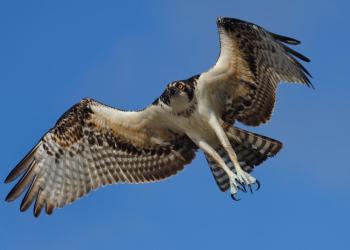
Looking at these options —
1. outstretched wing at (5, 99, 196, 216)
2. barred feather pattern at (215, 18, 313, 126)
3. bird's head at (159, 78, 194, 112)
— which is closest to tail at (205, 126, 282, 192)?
barred feather pattern at (215, 18, 313, 126)

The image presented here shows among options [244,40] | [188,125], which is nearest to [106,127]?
[188,125]

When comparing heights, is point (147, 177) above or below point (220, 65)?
below

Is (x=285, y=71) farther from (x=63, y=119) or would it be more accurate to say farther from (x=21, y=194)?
(x=21, y=194)

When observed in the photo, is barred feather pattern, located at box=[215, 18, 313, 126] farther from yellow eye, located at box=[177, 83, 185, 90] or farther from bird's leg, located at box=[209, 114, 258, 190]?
yellow eye, located at box=[177, 83, 185, 90]

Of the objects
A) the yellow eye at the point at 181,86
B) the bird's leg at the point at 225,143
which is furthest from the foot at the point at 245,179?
the yellow eye at the point at 181,86

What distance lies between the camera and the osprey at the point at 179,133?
→ 56.7 feet

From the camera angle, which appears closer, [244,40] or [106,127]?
[244,40]

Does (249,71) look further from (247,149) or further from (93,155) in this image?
(93,155)

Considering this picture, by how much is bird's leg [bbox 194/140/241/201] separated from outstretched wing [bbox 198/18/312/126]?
0.73 meters

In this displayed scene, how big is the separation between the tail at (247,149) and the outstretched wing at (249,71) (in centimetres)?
30

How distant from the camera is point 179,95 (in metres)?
17.1

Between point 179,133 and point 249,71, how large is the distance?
5.94ft

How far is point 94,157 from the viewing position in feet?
61.6

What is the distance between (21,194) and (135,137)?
243 cm
